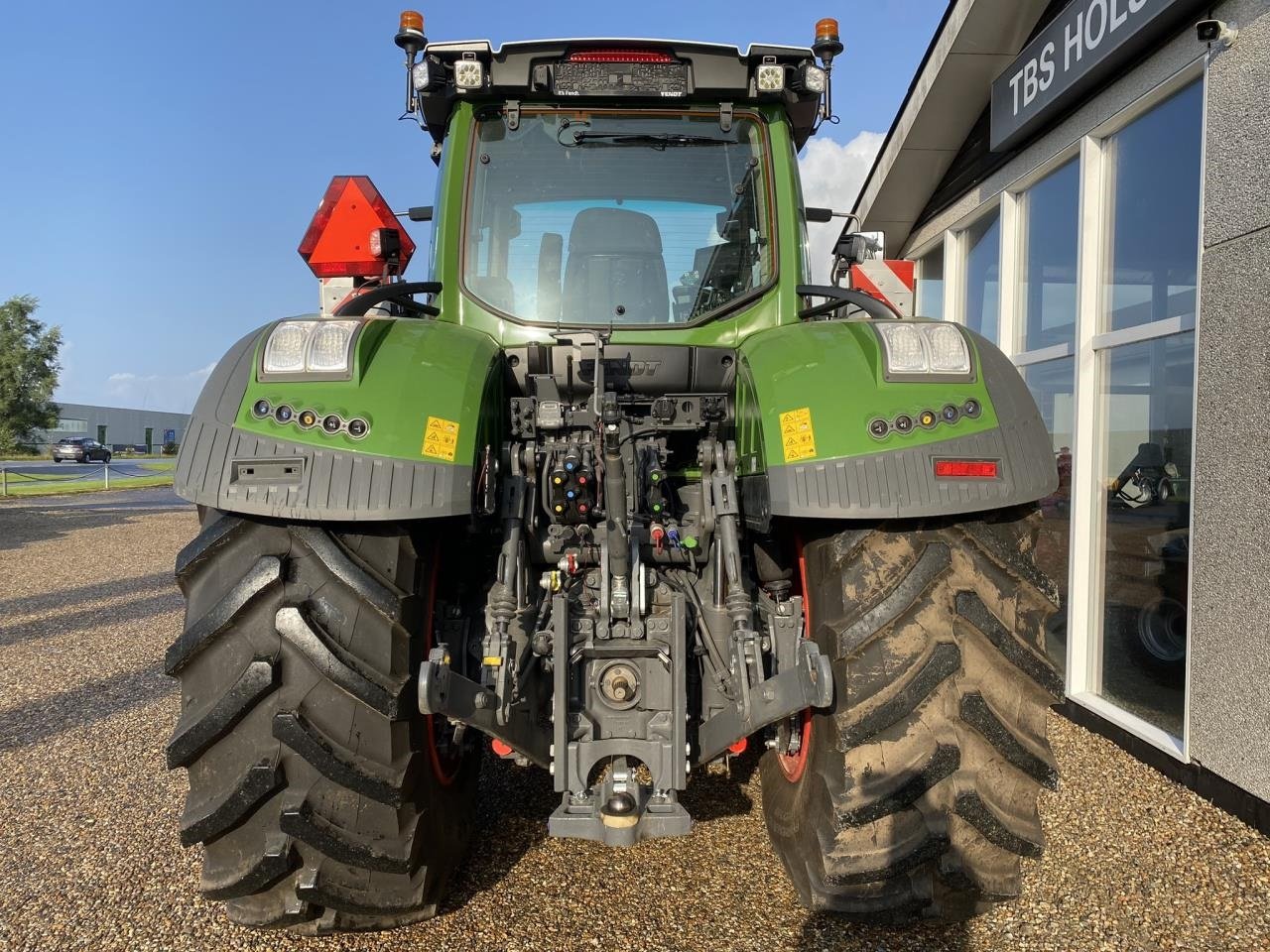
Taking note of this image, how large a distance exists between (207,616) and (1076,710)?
4.36 meters

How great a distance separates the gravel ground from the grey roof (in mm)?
4447

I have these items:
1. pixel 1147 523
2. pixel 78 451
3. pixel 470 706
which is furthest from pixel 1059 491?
pixel 78 451

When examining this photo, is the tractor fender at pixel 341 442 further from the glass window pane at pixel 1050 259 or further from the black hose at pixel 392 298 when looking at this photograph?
the glass window pane at pixel 1050 259

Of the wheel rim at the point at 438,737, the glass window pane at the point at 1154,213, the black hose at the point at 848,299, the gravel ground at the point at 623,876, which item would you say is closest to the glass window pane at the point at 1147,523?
the glass window pane at the point at 1154,213

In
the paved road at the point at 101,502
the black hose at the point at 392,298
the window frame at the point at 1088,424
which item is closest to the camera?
the black hose at the point at 392,298

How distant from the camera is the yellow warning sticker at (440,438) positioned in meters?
2.04

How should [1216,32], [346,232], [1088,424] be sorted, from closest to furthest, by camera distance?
[1216,32]
[346,232]
[1088,424]

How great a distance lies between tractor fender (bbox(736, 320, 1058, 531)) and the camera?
6.53 feet

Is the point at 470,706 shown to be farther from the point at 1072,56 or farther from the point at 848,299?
the point at 1072,56

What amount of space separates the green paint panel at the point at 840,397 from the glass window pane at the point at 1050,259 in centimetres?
330

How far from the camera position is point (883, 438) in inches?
79.4

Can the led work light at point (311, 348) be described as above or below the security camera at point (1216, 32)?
below

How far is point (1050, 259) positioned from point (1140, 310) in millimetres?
1167

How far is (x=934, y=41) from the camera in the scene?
595 centimetres
